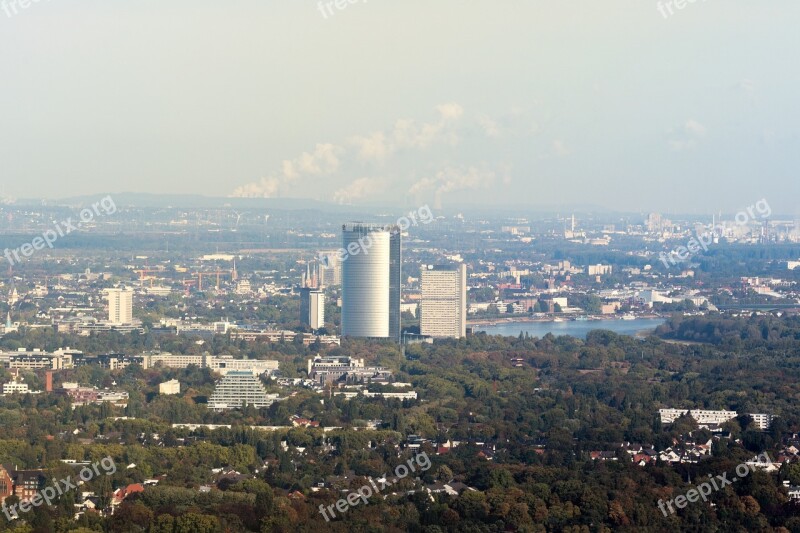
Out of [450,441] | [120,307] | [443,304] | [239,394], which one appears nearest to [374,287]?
[443,304]

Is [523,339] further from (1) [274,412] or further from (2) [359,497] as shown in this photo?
(2) [359,497]

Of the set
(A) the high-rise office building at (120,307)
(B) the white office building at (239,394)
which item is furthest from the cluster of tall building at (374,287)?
(B) the white office building at (239,394)

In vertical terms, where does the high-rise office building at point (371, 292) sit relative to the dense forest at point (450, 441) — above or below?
above

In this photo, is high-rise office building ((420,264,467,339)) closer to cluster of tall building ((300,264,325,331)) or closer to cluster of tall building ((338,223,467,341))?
cluster of tall building ((338,223,467,341))

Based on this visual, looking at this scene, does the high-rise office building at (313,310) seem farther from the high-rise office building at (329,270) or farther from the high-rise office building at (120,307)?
the high-rise office building at (329,270)

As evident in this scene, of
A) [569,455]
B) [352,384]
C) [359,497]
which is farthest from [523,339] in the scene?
[359,497]

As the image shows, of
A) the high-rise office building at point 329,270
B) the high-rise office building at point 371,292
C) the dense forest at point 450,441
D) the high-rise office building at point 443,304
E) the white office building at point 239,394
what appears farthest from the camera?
the high-rise office building at point 329,270
